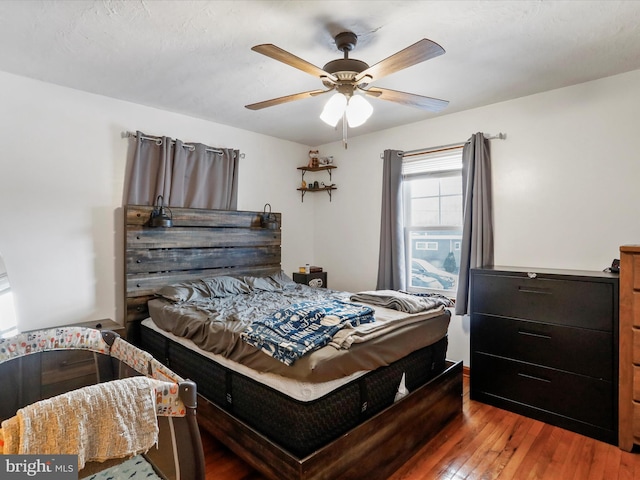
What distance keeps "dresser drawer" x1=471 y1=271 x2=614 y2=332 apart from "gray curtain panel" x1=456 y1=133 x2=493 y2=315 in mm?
378

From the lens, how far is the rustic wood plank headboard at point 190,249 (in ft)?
Result: 9.80

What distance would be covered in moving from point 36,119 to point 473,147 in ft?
11.9

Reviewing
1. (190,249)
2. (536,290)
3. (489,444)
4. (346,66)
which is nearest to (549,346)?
(536,290)

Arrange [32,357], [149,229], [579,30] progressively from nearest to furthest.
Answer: [579,30] → [32,357] → [149,229]

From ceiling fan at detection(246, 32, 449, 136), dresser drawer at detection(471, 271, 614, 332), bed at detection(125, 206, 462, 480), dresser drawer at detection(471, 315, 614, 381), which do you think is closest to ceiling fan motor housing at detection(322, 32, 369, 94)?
ceiling fan at detection(246, 32, 449, 136)

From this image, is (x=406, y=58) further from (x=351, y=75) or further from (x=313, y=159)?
(x=313, y=159)

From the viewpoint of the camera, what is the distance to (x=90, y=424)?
3.12 ft

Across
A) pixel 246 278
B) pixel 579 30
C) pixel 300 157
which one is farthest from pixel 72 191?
pixel 579 30

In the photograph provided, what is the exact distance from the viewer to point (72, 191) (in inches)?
110

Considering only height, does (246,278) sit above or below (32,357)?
above

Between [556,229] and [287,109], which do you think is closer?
[556,229]

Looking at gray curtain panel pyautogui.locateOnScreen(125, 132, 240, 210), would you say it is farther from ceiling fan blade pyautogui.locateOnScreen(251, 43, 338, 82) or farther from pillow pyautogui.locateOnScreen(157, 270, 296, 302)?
ceiling fan blade pyautogui.locateOnScreen(251, 43, 338, 82)

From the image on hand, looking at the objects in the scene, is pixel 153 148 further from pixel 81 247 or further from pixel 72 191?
pixel 81 247

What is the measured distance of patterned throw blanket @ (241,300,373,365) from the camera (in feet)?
5.56
